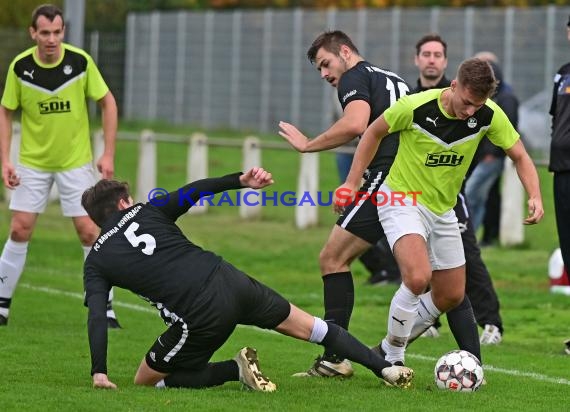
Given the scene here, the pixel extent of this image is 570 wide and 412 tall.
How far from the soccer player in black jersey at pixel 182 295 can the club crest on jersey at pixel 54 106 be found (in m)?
2.95

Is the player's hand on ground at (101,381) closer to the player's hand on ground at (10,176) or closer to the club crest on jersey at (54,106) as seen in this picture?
the player's hand on ground at (10,176)

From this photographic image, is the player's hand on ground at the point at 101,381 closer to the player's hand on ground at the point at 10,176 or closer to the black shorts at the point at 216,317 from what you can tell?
the black shorts at the point at 216,317

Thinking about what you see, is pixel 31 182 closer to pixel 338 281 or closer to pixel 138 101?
pixel 338 281

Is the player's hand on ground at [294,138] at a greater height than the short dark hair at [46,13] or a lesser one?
lesser

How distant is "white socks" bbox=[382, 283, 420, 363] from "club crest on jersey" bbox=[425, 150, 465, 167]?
2.52ft

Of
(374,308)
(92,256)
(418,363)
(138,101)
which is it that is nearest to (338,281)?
(418,363)

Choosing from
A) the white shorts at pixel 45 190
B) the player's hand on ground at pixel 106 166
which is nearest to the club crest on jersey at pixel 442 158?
the player's hand on ground at pixel 106 166

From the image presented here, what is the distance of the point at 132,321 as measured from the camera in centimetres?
1165

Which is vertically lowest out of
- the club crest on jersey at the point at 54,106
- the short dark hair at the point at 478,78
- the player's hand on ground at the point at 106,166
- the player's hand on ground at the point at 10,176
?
the player's hand on ground at the point at 10,176

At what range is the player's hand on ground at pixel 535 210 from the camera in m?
8.41

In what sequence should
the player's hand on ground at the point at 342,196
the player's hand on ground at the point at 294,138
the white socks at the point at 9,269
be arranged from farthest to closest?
the white socks at the point at 9,269, the player's hand on ground at the point at 294,138, the player's hand on ground at the point at 342,196

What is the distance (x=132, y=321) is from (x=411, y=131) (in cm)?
404

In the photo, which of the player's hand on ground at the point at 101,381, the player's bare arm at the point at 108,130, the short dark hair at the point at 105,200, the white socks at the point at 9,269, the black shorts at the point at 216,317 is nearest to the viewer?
the player's hand on ground at the point at 101,381

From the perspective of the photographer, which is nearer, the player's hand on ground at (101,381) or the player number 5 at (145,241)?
the player's hand on ground at (101,381)
